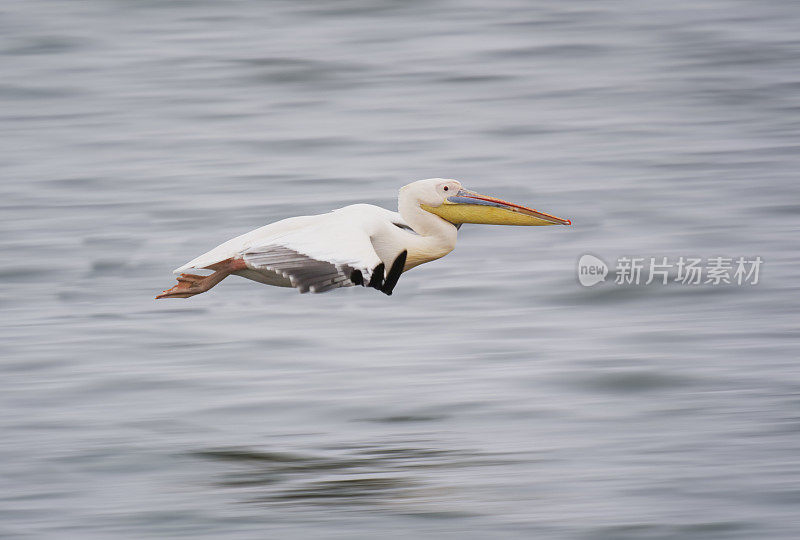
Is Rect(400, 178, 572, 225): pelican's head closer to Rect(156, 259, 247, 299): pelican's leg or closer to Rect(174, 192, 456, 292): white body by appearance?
Rect(174, 192, 456, 292): white body

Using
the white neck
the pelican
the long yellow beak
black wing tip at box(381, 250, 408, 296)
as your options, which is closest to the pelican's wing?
the pelican

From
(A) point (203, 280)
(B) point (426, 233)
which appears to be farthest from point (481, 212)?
(A) point (203, 280)

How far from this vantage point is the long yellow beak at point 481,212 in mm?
6520

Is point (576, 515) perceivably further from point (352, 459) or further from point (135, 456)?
point (135, 456)

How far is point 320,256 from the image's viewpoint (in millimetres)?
5730

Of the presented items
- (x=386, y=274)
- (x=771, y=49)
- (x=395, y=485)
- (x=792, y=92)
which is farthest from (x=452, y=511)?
(x=771, y=49)

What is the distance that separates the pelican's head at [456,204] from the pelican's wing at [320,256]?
502 millimetres

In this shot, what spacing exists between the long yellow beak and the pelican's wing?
0.58m

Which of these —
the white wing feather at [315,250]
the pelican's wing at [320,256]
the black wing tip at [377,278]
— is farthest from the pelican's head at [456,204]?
the black wing tip at [377,278]

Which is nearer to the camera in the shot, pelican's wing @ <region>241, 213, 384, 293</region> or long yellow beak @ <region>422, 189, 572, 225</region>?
pelican's wing @ <region>241, 213, 384, 293</region>

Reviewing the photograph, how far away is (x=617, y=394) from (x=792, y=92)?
696 centimetres

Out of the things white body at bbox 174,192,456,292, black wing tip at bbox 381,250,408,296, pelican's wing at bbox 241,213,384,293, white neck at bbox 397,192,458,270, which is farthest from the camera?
white neck at bbox 397,192,458,270

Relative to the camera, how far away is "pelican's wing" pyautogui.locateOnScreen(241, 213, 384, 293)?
5641mm

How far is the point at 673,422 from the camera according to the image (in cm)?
724
